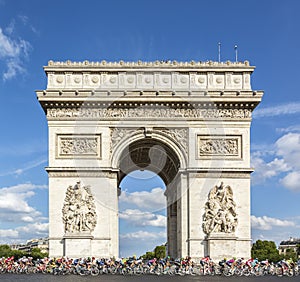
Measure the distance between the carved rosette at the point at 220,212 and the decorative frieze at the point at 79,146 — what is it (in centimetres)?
622

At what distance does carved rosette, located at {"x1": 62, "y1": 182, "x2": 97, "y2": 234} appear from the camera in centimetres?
3122

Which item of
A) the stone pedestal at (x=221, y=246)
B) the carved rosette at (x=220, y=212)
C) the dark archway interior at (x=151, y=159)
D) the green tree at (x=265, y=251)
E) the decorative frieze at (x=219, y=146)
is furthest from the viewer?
the green tree at (x=265, y=251)

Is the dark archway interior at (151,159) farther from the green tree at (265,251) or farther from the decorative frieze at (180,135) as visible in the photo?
the green tree at (265,251)

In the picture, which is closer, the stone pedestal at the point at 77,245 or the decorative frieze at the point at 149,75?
the stone pedestal at the point at 77,245

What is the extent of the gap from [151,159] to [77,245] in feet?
29.8

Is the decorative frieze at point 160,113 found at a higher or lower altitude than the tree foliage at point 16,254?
higher

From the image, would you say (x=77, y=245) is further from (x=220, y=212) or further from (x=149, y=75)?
(x=149, y=75)

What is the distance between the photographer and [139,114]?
32.3 metres

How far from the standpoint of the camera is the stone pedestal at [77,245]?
30.9m

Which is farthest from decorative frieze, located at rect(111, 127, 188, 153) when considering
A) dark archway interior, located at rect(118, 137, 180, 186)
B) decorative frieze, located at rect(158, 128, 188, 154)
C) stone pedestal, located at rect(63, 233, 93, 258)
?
stone pedestal, located at rect(63, 233, 93, 258)

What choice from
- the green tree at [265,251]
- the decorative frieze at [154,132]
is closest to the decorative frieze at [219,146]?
the decorative frieze at [154,132]

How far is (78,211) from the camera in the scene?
31312 millimetres

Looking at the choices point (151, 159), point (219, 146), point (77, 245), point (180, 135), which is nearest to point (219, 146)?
point (219, 146)

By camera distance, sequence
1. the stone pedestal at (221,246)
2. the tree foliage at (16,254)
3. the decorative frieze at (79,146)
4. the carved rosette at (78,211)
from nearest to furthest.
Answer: the stone pedestal at (221,246) → the carved rosette at (78,211) → the decorative frieze at (79,146) → the tree foliage at (16,254)
